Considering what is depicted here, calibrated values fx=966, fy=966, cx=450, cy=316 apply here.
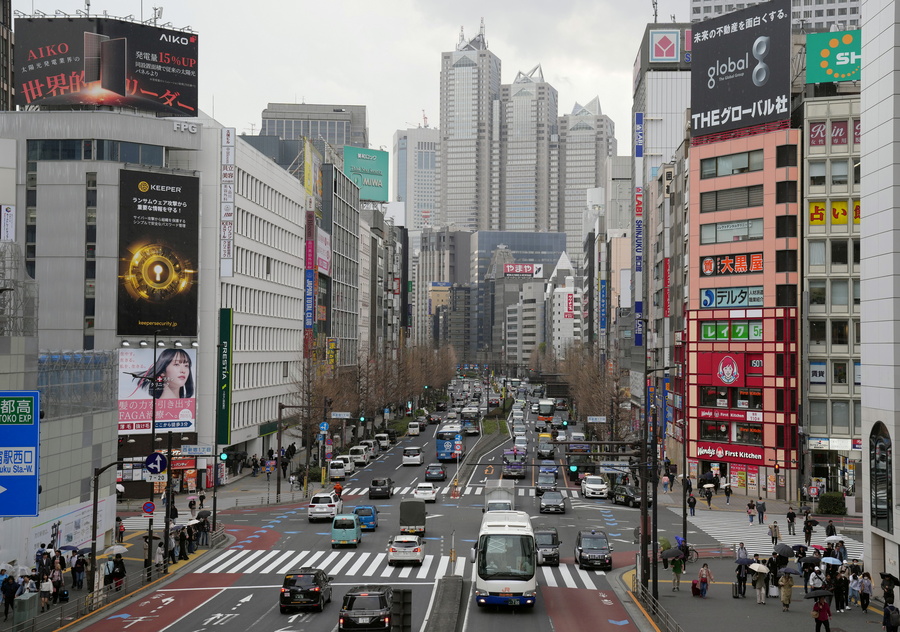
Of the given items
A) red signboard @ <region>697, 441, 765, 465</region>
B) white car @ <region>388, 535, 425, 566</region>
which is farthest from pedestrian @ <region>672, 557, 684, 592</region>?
red signboard @ <region>697, 441, 765, 465</region>

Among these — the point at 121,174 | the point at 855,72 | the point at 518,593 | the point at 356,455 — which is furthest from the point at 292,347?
the point at 518,593

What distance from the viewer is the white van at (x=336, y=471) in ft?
255

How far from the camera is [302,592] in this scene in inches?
1326

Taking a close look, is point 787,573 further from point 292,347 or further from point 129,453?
point 292,347

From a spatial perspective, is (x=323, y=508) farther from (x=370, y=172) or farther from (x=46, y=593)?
(x=370, y=172)

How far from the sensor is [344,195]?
126 meters

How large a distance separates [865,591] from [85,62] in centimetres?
6455

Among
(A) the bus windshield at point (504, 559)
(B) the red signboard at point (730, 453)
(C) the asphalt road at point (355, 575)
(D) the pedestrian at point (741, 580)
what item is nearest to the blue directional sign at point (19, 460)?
(C) the asphalt road at point (355, 575)

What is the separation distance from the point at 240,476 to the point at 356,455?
452 inches

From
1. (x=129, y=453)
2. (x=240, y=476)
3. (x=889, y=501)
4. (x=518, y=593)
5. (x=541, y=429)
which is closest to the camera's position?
(x=518, y=593)

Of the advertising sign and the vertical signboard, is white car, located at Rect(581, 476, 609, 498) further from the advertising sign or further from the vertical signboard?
the vertical signboard

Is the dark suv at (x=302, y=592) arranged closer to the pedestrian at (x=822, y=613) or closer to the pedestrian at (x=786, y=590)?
the pedestrian at (x=822, y=613)

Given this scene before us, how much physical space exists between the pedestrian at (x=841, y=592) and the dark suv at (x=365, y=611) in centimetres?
1668

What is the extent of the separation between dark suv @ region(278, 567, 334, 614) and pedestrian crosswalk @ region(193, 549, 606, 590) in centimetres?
687
